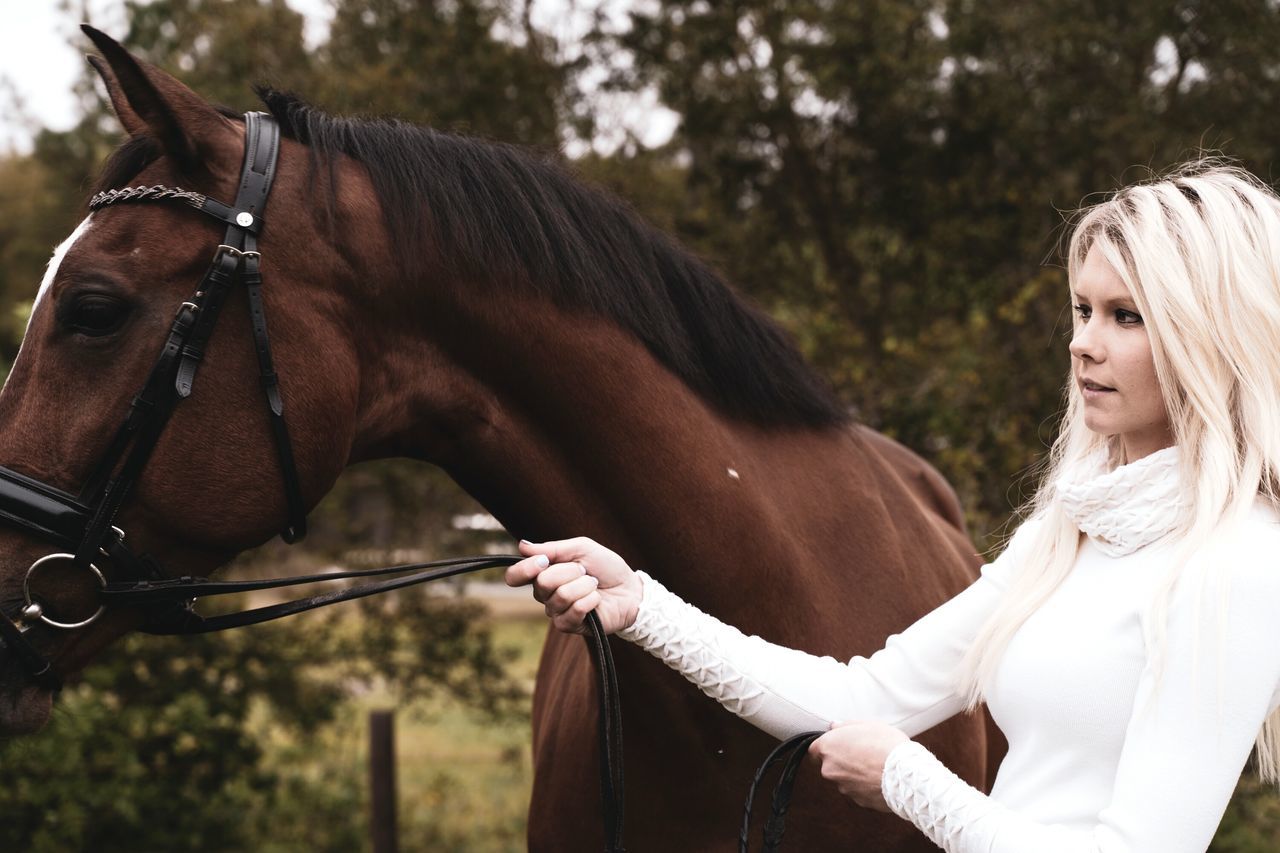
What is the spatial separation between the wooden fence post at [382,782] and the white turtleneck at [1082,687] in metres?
4.34

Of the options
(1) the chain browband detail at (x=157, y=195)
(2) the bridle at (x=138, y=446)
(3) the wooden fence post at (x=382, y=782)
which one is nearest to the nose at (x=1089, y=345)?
(2) the bridle at (x=138, y=446)

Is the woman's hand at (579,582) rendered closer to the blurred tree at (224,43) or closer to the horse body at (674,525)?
the horse body at (674,525)

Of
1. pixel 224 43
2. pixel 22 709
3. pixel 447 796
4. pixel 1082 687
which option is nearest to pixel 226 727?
pixel 447 796

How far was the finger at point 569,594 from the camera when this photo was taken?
194 cm

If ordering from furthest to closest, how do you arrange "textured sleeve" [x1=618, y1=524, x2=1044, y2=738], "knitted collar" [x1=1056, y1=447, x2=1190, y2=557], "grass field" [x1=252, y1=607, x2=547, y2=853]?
"grass field" [x1=252, y1=607, x2=547, y2=853] < "textured sleeve" [x1=618, y1=524, x2=1044, y2=738] < "knitted collar" [x1=1056, y1=447, x2=1190, y2=557]

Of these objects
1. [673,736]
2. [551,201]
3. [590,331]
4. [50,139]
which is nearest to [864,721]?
[673,736]

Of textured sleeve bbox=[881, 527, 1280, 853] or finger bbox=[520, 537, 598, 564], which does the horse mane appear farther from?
textured sleeve bbox=[881, 527, 1280, 853]

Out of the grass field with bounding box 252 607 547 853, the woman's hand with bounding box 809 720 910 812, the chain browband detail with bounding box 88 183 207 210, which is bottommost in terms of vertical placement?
Result: the grass field with bounding box 252 607 547 853

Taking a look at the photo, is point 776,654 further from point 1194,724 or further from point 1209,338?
point 1209,338

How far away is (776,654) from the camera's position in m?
2.13

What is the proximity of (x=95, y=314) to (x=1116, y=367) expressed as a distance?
64.9 inches

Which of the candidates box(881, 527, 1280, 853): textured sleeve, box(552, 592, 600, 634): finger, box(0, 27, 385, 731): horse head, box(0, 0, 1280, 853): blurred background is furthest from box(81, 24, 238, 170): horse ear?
box(0, 0, 1280, 853): blurred background

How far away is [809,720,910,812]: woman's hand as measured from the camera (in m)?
1.85

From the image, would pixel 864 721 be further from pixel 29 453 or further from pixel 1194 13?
pixel 1194 13
